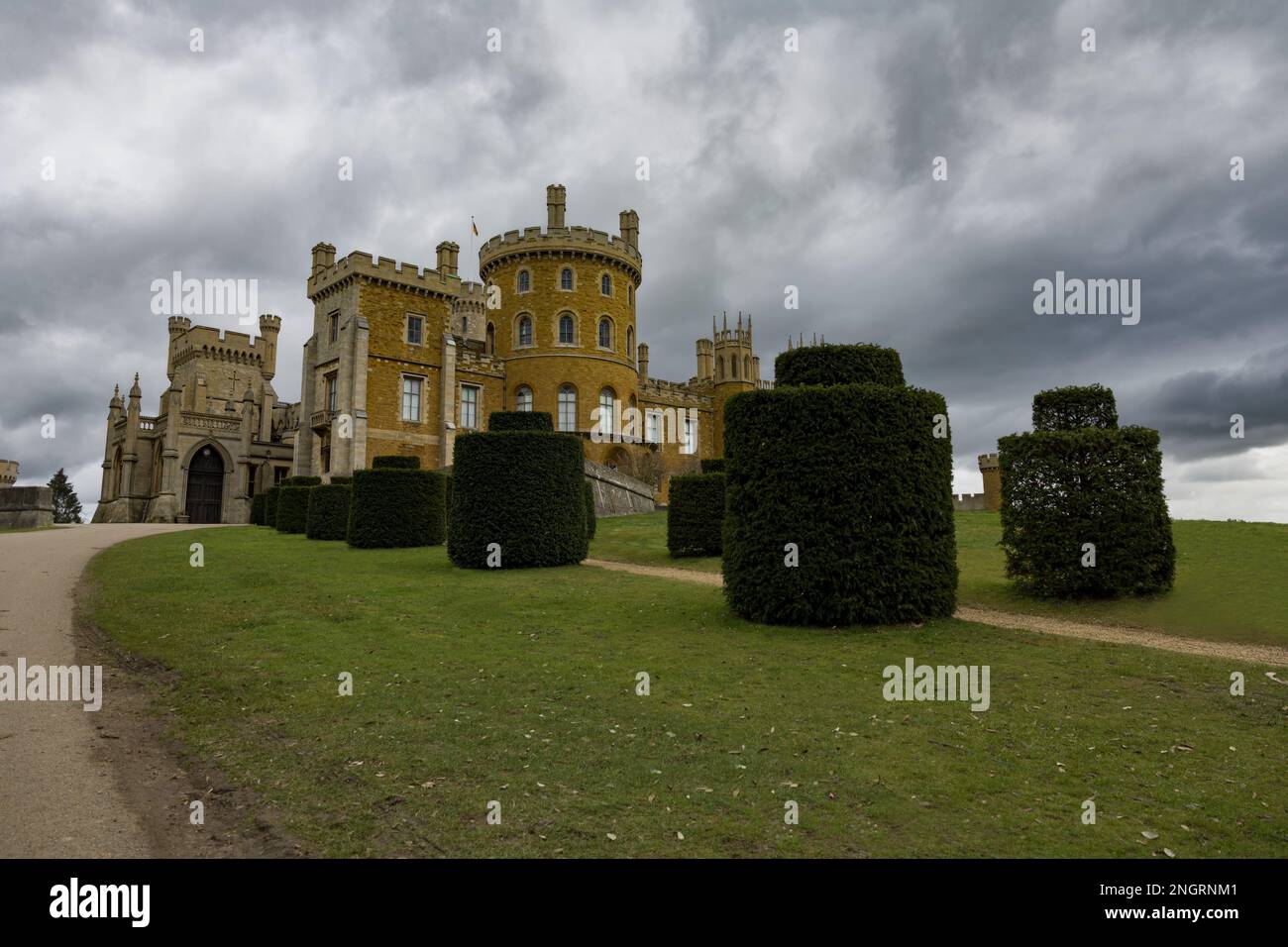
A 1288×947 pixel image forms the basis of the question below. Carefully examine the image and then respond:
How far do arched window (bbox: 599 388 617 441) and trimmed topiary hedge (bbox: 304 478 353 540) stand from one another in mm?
20460

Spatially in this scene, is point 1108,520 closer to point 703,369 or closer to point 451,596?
point 451,596

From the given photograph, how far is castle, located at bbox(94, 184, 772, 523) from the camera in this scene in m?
36.6

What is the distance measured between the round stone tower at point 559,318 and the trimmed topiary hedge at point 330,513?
18158 mm

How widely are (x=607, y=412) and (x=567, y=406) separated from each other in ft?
8.38

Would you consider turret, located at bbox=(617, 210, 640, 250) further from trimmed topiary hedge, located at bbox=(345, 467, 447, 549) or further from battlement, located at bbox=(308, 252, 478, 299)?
trimmed topiary hedge, located at bbox=(345, 467, 447, 549)

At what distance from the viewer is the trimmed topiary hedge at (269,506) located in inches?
1282

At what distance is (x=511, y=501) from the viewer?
53.3 feet

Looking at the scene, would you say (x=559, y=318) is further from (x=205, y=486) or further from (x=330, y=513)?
(x=205, y=486)

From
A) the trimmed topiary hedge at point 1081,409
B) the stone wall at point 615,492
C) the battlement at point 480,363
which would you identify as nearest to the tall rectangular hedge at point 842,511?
the trimmed topiary hedge at point 1081,409

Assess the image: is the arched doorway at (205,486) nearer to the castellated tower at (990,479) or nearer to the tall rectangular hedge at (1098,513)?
the castellated tower at (990,479)

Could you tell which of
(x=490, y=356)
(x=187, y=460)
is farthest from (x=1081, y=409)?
(x=187, y=460)

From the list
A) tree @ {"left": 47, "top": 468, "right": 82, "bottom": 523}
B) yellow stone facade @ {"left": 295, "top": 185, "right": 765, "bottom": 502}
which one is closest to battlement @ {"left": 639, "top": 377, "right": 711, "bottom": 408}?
yellow stone facade @ {"left": 295, "top": 185, "right": 765, "bottom": 502}

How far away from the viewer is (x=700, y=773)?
475 cm

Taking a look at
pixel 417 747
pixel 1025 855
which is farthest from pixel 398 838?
pixel 1025 855
